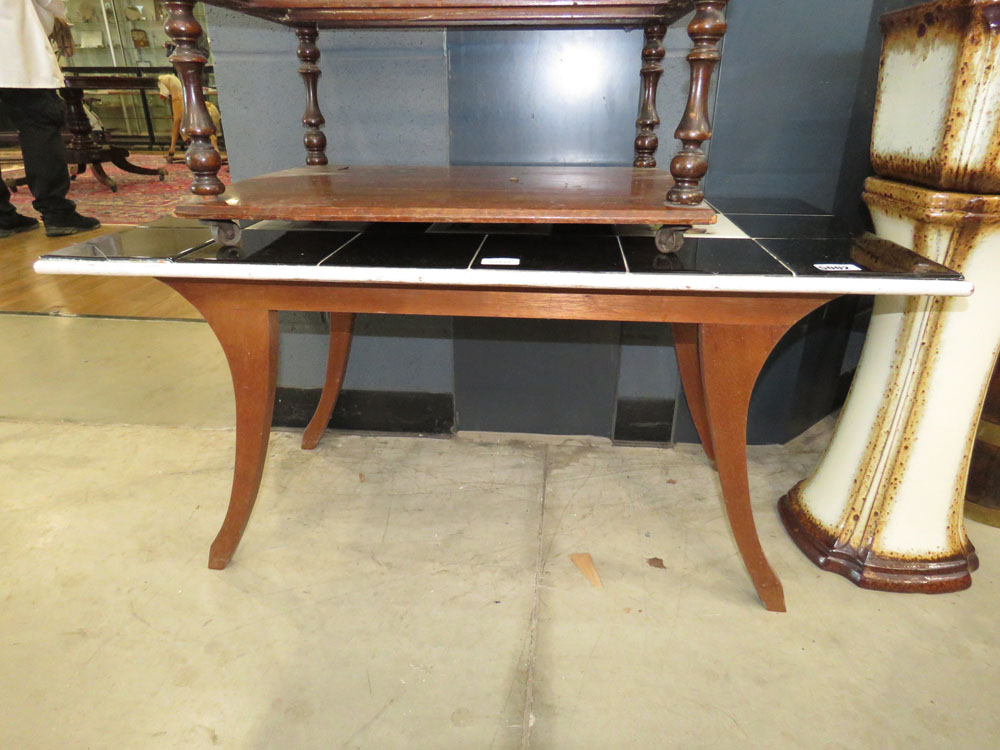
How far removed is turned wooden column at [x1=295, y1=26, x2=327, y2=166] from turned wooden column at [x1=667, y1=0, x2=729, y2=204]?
89 cm

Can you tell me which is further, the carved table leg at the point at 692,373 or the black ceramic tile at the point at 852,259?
the carved table leg at the point at 692,373

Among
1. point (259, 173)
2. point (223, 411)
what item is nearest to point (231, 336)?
point (259, 173)

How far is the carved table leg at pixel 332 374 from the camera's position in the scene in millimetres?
1620

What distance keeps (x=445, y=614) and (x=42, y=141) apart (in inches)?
140

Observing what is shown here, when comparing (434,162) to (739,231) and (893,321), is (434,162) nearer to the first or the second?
(739,231)

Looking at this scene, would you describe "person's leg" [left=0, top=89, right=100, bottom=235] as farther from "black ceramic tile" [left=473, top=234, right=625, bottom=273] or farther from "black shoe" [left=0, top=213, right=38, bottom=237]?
"black ceramic tile" [left=473, top=234, right=625, bottom=273]

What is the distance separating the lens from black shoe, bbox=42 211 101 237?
11.8 ft

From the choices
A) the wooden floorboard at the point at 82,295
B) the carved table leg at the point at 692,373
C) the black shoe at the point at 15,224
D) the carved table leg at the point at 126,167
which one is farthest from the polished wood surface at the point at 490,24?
the carved table leg at the point at 126,167

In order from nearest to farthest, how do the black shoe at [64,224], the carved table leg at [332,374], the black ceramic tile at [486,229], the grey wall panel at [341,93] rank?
1. the black ceramic tile at [486,229]
2. the grey wall panel at [341,93]
3. the carved table leg at [332,374]
4. the black shoe at [64,224]

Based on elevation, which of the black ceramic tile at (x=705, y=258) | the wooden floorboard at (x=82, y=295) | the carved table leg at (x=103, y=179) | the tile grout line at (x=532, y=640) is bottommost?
the tile grout line at (x=532, y=640)

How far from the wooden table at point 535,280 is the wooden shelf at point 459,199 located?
0.07 meters

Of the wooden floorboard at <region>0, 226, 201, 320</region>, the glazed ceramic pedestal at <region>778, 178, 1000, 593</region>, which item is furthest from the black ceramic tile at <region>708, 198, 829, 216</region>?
the wooden floorboard at <region>0, 226, 201, 320</region>

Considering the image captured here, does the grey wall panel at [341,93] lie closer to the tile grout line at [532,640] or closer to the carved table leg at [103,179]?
the tile grout line at [532,640]

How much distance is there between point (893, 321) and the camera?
1.18 meters
